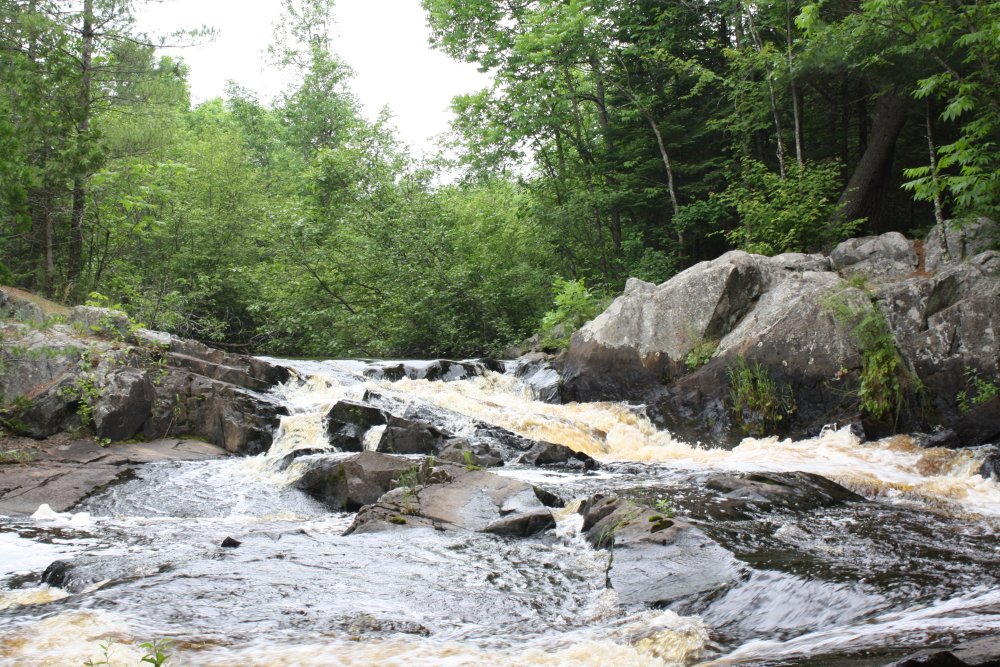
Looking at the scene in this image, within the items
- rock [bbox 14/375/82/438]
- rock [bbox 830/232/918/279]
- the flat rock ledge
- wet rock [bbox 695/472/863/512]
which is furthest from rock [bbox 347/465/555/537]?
rock [bbox 830/232/918/279]

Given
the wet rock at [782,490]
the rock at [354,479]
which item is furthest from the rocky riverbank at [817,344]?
the rock at [354,479]

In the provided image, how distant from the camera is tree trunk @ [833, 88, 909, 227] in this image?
47.3 feet

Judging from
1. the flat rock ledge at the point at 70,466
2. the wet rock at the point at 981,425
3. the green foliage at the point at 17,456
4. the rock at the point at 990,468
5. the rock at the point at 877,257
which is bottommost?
the rock at the point at 990,468

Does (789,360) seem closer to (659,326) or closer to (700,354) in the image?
(700,354)

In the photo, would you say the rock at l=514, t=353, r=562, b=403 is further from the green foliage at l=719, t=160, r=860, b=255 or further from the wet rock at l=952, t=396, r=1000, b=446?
the wet rock at l=952, t=396, r=1000, b=446

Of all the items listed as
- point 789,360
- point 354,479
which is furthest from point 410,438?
point 789,360

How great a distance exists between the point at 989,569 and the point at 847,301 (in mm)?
6747

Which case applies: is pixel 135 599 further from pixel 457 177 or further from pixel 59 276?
pixel 457 177

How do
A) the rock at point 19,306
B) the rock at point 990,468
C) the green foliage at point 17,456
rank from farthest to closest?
1. the rock at point 19,306
2. the green foliage at point 17,456
3. the rock at point 990,468

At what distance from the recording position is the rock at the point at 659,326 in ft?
40.1

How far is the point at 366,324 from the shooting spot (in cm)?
2073

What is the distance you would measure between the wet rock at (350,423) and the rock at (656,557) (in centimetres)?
486

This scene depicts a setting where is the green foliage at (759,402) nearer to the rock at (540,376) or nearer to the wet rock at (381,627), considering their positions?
the rock at (540,376)

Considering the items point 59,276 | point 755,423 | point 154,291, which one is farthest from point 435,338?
point 755,423
